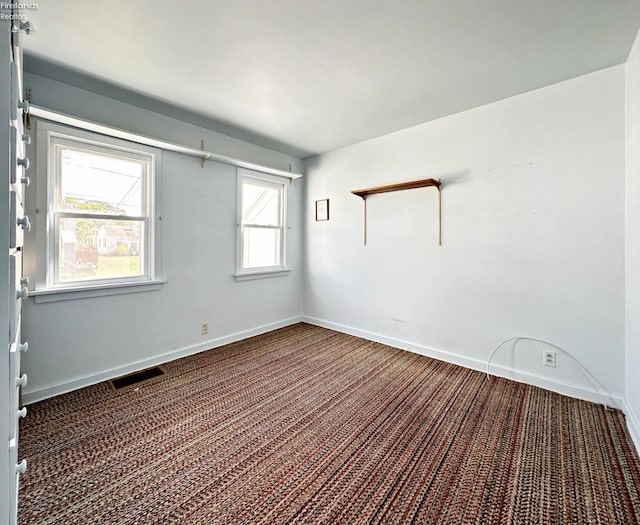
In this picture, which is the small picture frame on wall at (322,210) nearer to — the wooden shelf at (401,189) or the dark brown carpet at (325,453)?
the wooden shelf at (401,189)

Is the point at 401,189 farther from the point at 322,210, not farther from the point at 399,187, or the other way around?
the point at 322,210

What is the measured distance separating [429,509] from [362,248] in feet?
8.68

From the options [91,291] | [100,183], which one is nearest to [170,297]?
[91,291]

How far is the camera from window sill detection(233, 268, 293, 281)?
3.54 metres

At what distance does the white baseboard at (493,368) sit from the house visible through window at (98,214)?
252 centimetres

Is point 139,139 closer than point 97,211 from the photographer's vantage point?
No

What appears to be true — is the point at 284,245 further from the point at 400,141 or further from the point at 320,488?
the point at 320,488

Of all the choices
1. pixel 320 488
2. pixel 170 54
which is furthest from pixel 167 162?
pixel 320 488

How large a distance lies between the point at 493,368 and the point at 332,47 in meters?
2.93

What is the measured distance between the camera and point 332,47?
1.89 m

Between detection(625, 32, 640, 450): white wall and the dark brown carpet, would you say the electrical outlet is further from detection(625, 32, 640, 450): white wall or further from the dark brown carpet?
detection(625, 32, 640, 450): white wall

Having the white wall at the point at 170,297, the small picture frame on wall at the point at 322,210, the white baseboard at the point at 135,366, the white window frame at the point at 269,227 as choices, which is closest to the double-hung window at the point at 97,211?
the white wall at the point at 170,297

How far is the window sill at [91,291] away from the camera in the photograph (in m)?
2.20

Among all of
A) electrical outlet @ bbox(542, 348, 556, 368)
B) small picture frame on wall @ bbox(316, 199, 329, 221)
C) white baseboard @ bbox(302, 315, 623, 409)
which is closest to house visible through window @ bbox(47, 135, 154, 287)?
small picture frame on wall @ bbox(316, 199, 329, 221)
